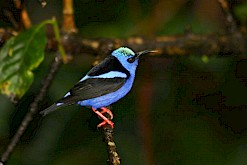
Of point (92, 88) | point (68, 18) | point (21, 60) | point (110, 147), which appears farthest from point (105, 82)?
point (68, 18)

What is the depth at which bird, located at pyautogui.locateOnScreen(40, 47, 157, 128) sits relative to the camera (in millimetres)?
1919

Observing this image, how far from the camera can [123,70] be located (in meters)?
1.99

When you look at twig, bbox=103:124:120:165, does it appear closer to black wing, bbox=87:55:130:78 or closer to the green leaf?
black wing, bbox=87:55:130:78

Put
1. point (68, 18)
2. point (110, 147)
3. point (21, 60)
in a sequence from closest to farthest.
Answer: point (110, 147)
point (21, 60)
point (68, 18)

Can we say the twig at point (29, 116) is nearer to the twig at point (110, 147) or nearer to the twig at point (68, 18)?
the twig at point (110, 147)

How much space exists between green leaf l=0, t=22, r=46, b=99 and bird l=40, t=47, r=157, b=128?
1.02ft

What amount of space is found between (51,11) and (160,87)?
3.04 feet

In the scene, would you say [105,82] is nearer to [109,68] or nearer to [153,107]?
[109,68]

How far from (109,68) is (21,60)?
1.75 ft

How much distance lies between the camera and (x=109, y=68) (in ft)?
6.26

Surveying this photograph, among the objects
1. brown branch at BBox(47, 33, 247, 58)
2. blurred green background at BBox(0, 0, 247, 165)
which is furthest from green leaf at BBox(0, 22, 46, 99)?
blurred green background at BBox(0, 0, 247, 165)

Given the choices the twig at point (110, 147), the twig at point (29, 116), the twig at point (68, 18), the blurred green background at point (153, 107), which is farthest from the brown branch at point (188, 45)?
the twig at point (110, 147)

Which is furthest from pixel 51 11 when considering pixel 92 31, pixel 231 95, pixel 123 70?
pixel 123 70

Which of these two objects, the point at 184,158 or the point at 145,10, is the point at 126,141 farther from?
the point at 145,10
